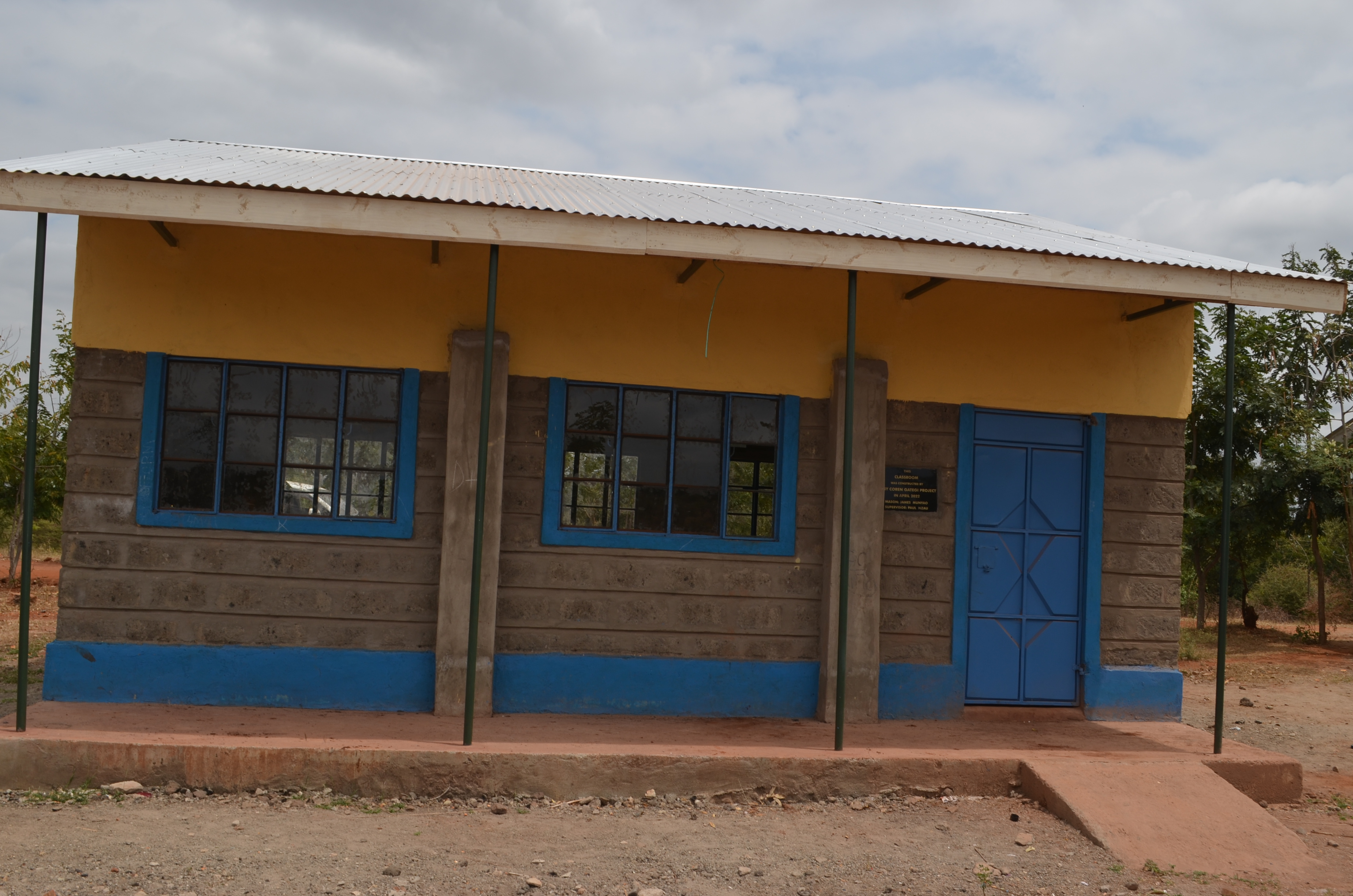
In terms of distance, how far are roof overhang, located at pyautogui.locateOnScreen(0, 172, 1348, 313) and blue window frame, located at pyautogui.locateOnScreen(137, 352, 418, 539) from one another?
1.28 m

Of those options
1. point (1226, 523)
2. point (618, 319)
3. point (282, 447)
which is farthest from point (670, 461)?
point (1226, 523)

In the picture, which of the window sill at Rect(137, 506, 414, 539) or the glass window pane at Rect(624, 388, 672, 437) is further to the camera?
the glass window pane at Rect(624, 388, 672, 437)

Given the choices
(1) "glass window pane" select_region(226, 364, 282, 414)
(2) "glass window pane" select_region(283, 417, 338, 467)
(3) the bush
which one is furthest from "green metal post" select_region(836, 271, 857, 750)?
(3) the bush

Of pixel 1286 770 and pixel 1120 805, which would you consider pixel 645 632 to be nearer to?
pixel 1120 805

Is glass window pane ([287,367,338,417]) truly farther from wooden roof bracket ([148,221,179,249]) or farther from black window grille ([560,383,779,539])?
black window grille ([560,383,779,539])

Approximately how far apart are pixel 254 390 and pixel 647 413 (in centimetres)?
258

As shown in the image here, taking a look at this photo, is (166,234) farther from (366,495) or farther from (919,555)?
(919,555)

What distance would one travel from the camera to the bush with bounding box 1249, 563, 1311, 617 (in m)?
19.4

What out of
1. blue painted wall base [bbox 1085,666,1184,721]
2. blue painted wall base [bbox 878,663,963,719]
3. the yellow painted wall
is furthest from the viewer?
blue painted wall base [bbox 1085,666,1184,721]

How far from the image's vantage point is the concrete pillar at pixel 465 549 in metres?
6.44

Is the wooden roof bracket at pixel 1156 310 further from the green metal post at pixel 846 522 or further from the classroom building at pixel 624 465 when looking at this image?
the green metal post at pixel 846 522

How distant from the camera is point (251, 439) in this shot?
660cm

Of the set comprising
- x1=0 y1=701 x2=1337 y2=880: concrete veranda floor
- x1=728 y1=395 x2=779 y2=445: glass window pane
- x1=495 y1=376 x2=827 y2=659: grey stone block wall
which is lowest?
x1=0 y1=701 x2=1337 y2=880: concrete veranda floor

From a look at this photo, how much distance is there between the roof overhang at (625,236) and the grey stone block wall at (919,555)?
1.41 metres
